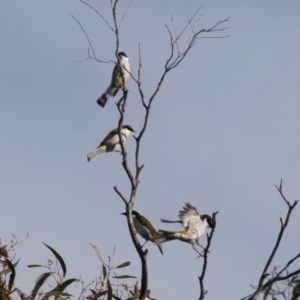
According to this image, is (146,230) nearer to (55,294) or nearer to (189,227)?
(189,227)

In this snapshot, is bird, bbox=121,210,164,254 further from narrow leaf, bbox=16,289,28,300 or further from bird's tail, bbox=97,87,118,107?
bird's tail, bbox=97,87,118,107

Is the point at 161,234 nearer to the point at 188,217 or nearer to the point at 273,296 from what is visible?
the point at 188,217

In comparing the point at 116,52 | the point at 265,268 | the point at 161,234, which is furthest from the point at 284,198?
the point at 161,234

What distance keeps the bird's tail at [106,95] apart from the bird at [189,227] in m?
2.68

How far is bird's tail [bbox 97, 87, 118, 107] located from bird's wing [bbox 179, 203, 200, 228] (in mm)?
2675

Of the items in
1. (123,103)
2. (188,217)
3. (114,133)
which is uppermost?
(114,133)

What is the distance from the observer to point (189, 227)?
7801 millimetres

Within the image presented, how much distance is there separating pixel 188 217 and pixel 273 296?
501cm

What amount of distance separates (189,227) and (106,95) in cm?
320

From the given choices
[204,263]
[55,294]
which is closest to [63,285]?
[55,294]

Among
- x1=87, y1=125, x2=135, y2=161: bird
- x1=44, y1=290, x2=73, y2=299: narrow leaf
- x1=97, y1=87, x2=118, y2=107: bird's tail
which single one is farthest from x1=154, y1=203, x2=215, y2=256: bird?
x1=97, y1=87, x2=118, y2=107: bird's tail

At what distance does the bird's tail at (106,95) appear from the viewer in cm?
1039

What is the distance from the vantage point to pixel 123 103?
20.4ft

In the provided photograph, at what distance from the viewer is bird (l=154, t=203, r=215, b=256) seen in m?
7.29
